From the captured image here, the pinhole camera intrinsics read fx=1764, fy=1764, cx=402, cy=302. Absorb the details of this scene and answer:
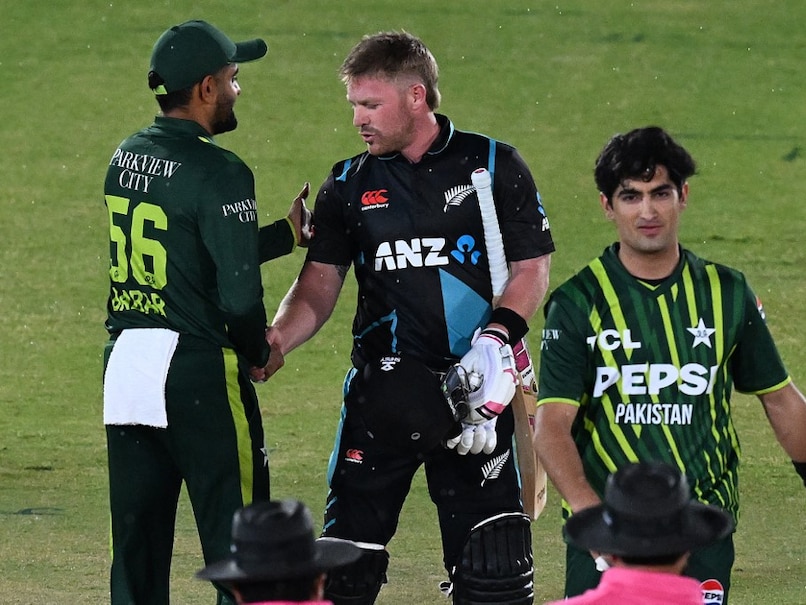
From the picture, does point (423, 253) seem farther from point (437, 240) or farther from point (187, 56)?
point (187, 56)

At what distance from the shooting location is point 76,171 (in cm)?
1417

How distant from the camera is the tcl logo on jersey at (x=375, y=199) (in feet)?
19.5

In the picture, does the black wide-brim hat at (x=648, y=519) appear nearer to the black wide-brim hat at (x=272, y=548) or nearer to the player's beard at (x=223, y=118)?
the black wide-brim hat at (x=272, y=548)

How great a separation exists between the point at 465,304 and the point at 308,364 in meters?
5.64

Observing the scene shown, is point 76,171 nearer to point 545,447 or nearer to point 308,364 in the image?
point 308,364

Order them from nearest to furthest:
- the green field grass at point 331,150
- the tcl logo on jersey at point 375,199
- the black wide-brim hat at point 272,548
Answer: the black wide-brim hat at point 272,548, the tcl logo on jersey at point 375,199, the green field grass at point 331,150

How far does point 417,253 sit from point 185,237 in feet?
2.73

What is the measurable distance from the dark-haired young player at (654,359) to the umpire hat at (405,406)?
0.75 meters

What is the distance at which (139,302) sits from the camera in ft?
18.3

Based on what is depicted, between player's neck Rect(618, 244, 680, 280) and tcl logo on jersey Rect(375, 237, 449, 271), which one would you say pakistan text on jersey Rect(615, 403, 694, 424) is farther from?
tcl logo on jersey Rect(375, 237, 449, 271)

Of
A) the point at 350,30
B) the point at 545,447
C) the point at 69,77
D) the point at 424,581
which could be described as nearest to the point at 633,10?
the point at 350,30

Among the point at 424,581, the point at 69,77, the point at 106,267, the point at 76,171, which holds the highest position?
the point at 69,77

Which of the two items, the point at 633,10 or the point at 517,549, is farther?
the point at 633,10

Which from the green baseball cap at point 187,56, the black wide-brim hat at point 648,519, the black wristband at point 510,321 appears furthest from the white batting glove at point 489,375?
the black wide-brim hat at point 648,519
